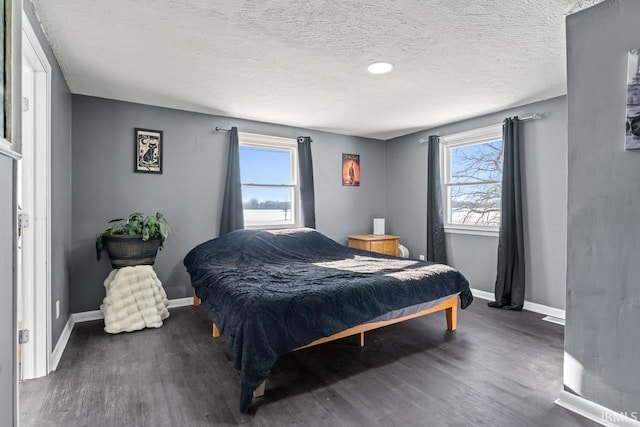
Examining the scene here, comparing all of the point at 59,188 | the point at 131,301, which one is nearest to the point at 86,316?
the point at 131,301

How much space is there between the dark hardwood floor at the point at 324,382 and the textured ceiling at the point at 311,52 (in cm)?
230

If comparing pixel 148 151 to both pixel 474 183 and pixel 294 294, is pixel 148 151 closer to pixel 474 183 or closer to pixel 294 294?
pixel 294 294

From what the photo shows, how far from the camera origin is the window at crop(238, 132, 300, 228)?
442 centimetres

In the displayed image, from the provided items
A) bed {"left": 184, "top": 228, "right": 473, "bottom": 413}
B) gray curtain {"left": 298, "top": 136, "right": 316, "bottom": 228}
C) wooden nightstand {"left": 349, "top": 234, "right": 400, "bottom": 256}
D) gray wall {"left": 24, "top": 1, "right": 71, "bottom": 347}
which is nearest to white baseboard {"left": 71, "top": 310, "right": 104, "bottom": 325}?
gray wall {"left": 24, "top": 1, "right": 71, "bottom": 347}

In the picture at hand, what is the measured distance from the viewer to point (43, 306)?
224cm

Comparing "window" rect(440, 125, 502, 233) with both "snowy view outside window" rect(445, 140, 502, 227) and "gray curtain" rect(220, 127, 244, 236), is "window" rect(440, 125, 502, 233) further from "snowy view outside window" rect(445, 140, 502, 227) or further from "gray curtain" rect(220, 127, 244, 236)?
"gray curtain" rect(220, 127, 244, 236)

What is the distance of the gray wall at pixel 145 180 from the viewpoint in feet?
11.2

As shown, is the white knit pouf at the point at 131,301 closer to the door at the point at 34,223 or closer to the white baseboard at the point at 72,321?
the white baseboard at the point at 72,321

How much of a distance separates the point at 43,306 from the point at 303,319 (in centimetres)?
176

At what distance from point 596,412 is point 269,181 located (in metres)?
3.87

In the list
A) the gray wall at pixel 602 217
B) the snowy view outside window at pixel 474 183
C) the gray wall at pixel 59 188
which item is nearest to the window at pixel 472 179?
the snowy view outside window at pixel 474 183

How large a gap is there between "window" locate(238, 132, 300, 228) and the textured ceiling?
755 millimetres

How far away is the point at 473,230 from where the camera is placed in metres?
4.33

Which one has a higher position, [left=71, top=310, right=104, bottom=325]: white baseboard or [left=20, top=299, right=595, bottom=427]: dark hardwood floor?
[left=71, top=310, right=104, bottom=325]: white baseboard
